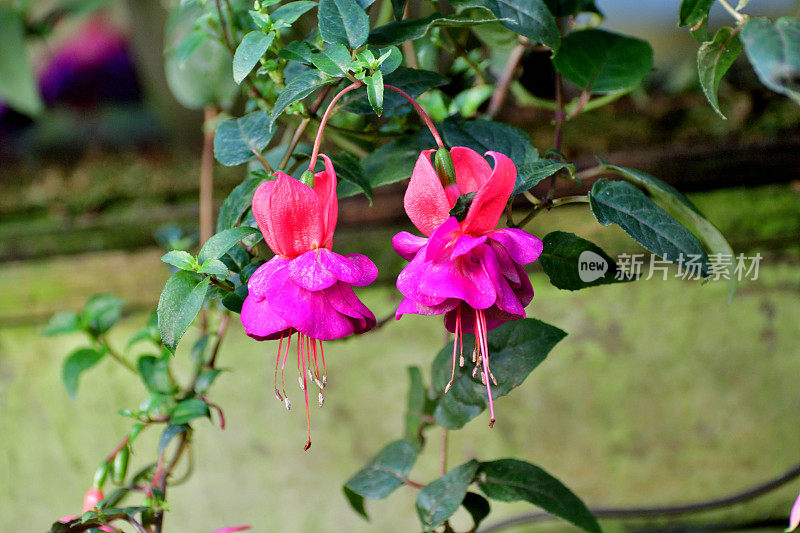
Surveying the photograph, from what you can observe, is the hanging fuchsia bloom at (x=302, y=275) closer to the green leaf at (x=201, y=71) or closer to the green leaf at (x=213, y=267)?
the green leaf at (x=213, y=267)

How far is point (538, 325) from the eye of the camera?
1.40 ft

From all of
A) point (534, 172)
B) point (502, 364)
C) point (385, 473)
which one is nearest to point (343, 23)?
point (534, 172)

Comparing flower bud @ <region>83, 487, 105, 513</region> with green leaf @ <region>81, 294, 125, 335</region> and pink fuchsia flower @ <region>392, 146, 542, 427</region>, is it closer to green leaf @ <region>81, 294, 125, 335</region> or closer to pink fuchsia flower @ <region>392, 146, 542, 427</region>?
green leaf @ <region>81, 294, 125, 335</region>

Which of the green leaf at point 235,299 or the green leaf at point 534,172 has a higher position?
the green leaf at point 534,172

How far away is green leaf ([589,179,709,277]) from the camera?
1.14 ft

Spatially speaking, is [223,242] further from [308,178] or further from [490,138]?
[490,138]

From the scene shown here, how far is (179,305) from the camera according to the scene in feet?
1.11

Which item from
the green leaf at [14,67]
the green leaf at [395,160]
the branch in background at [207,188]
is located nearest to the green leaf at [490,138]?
the green leaf at [395,160]

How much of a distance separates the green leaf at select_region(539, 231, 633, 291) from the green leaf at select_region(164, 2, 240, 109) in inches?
15.0

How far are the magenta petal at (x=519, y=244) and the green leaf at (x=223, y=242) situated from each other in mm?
134

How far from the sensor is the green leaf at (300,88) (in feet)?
1.05

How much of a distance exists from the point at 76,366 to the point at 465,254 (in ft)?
1.34

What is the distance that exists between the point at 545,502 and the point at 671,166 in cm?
46

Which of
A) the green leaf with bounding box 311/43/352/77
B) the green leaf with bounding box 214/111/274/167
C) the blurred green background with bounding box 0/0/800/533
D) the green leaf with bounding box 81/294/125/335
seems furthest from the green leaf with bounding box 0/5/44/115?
the green leaf with bounding box 311/43/352/77
